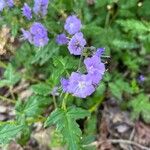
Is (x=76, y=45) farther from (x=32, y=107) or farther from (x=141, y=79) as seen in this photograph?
(x=141, y=79)

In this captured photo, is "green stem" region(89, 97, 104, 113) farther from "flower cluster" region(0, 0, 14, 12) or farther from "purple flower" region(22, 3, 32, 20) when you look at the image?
"flower cluster" region(0, 0, 14, 12)

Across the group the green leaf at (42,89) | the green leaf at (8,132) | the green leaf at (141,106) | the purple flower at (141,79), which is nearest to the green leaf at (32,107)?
the green leaf at (42,89)

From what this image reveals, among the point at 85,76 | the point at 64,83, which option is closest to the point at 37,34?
the point at 64,83

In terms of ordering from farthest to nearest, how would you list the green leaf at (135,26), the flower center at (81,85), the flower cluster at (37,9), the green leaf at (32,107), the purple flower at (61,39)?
the green leaf at (135,26) < the purple flower at (61,39) < the flower cluster at (37,9) < the green leaf at (32,107) < the flower center at (81,85)

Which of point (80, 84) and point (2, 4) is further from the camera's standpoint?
point (2, 4)

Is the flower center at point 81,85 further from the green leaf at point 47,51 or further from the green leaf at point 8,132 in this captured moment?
the green leaf at point 47,51

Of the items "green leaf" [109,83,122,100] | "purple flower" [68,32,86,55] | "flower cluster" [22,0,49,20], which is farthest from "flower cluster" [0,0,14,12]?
"green leaf" [109,83,122,100]
